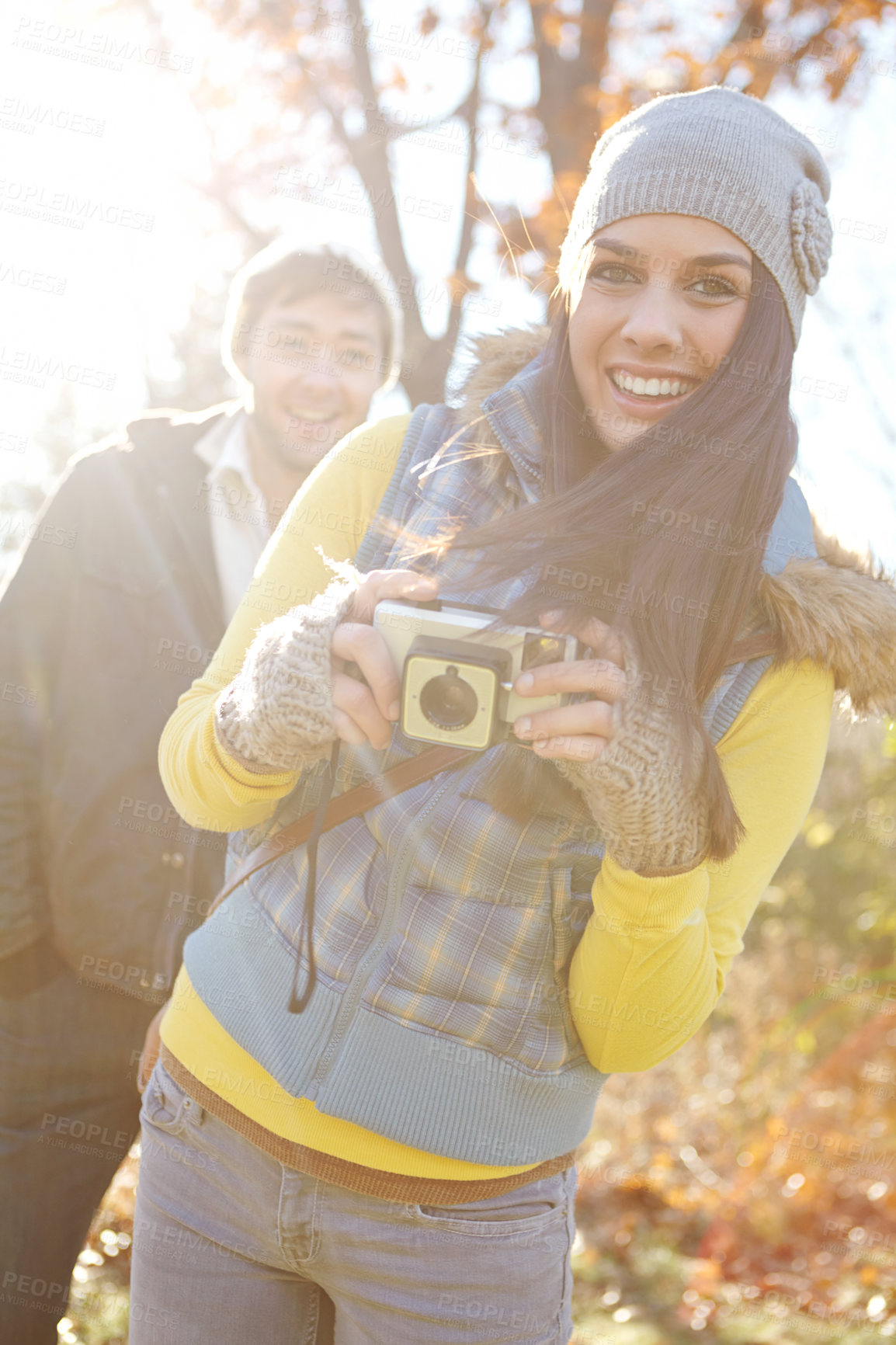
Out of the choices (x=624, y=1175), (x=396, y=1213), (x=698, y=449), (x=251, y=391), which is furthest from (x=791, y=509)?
(x=624, y=1175)

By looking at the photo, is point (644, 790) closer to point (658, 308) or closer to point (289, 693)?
point (289, 693)

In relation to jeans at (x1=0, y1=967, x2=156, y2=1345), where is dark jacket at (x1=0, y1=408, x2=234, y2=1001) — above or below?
above

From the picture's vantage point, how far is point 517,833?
1.41m

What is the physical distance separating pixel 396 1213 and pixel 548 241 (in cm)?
306

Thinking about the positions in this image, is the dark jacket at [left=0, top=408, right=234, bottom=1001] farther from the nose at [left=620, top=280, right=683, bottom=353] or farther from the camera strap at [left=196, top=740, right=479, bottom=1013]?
the nose at [left=620, top=280, right=683, bottom=353]

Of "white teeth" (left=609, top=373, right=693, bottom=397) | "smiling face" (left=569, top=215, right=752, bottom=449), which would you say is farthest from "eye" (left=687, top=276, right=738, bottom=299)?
"white teeth" (left=609, top=373, right=693, bottom=397)

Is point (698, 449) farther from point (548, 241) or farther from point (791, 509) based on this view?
point (548, 241)

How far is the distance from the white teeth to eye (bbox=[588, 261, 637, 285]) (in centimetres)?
14

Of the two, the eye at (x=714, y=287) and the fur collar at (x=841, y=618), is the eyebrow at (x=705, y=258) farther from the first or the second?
the fur collar at (x=841, y=618)

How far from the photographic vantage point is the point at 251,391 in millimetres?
2984

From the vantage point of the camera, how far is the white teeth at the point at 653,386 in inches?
58.0

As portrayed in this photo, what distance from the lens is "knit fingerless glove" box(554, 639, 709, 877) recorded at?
4.06ft

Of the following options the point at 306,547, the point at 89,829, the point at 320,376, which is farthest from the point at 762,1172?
the point at 306,547

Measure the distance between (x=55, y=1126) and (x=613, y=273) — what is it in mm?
2234
